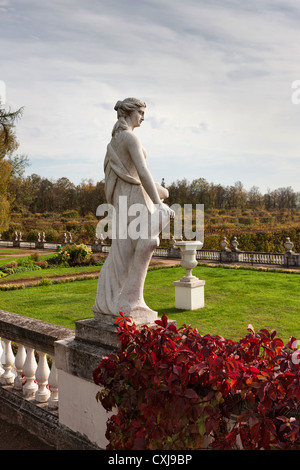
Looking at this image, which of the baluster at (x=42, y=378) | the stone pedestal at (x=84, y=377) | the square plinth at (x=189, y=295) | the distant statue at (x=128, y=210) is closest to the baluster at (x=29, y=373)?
the baluster at (x=42, y=378)

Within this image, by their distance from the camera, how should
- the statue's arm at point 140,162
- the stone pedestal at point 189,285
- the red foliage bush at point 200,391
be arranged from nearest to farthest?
1. the red foliage bush at point 200,391
2. the statue's arm at point 140,162
3. the stone pedestal at point 189,285

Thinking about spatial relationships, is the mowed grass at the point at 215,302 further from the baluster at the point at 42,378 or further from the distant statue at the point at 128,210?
the distant statue at the point at 128,210

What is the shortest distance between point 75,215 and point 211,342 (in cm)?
5574

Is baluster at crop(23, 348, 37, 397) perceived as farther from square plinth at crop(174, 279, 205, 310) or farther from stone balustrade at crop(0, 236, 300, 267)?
stone balustrade at crop(0, 236, 300, 267)

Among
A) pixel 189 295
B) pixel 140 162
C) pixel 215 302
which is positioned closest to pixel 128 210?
pixel 140 162

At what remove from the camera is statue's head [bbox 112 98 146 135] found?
3.08 meters

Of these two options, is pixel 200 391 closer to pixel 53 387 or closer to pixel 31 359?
pixel 53 387

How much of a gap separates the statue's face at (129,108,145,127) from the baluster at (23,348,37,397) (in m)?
2.48

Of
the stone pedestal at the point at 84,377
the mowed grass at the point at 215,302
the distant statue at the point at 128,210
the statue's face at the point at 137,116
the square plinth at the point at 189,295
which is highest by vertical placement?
the statue's face at the point at 137,116

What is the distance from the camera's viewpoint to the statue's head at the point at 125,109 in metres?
3.08

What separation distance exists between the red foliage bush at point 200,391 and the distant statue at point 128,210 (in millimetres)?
419

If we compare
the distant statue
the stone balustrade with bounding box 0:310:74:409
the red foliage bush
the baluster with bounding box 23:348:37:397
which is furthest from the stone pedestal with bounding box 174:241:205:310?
the red foliage bush

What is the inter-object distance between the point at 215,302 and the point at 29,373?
8.78m
